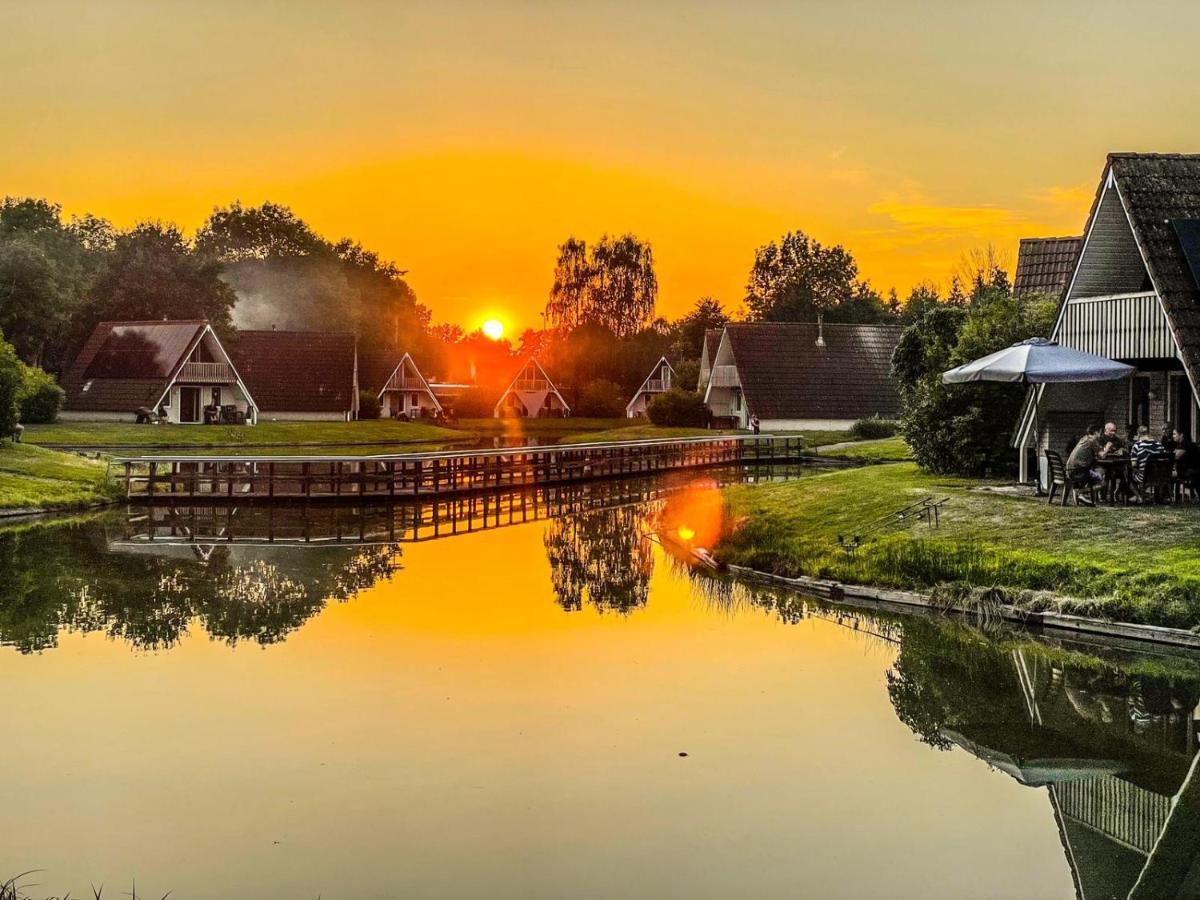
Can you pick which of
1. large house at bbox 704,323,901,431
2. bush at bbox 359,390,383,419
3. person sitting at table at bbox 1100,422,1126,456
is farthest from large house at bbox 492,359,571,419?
person sitting at table at bbox 1100,422,1126,456

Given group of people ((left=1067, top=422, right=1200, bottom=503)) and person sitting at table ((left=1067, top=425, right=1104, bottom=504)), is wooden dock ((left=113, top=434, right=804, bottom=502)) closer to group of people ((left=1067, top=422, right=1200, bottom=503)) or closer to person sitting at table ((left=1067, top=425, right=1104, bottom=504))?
person sitting at table ((left=1067, top=425, right=1104, bottom=504))

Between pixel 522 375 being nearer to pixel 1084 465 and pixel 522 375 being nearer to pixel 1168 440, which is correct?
pixel 1168 440

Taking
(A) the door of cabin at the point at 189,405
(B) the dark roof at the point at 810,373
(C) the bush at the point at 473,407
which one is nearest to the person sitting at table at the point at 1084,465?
(B) the dark roof at the point at 810,373

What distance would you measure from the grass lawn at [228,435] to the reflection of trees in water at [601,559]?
24647 millimetres

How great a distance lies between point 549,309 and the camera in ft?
320

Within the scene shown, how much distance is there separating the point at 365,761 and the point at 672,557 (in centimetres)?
1392

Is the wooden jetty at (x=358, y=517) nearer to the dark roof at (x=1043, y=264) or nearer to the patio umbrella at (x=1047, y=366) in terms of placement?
the dark roof at (x=1043, y=264)

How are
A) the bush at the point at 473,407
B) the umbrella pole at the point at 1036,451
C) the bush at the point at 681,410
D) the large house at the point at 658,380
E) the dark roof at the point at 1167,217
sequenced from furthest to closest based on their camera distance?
the bush at the point at 473,407 → the large house at the point at 658,380 → the bush at the point at 681,410 → the umbrella pole at the point at 1036,451 → the dark roof at the point at 1167,217

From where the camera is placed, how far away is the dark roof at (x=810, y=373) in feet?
217

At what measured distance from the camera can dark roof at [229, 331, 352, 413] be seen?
242 feet

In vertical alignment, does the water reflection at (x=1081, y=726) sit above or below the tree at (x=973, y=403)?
below

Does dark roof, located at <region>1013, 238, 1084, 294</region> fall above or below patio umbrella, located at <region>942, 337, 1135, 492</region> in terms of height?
above

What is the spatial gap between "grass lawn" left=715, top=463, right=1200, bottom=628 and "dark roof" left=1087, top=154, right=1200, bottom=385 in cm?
321

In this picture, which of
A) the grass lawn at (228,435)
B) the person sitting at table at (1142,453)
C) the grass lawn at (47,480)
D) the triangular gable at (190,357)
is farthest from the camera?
the triangular gable at (190,357)
